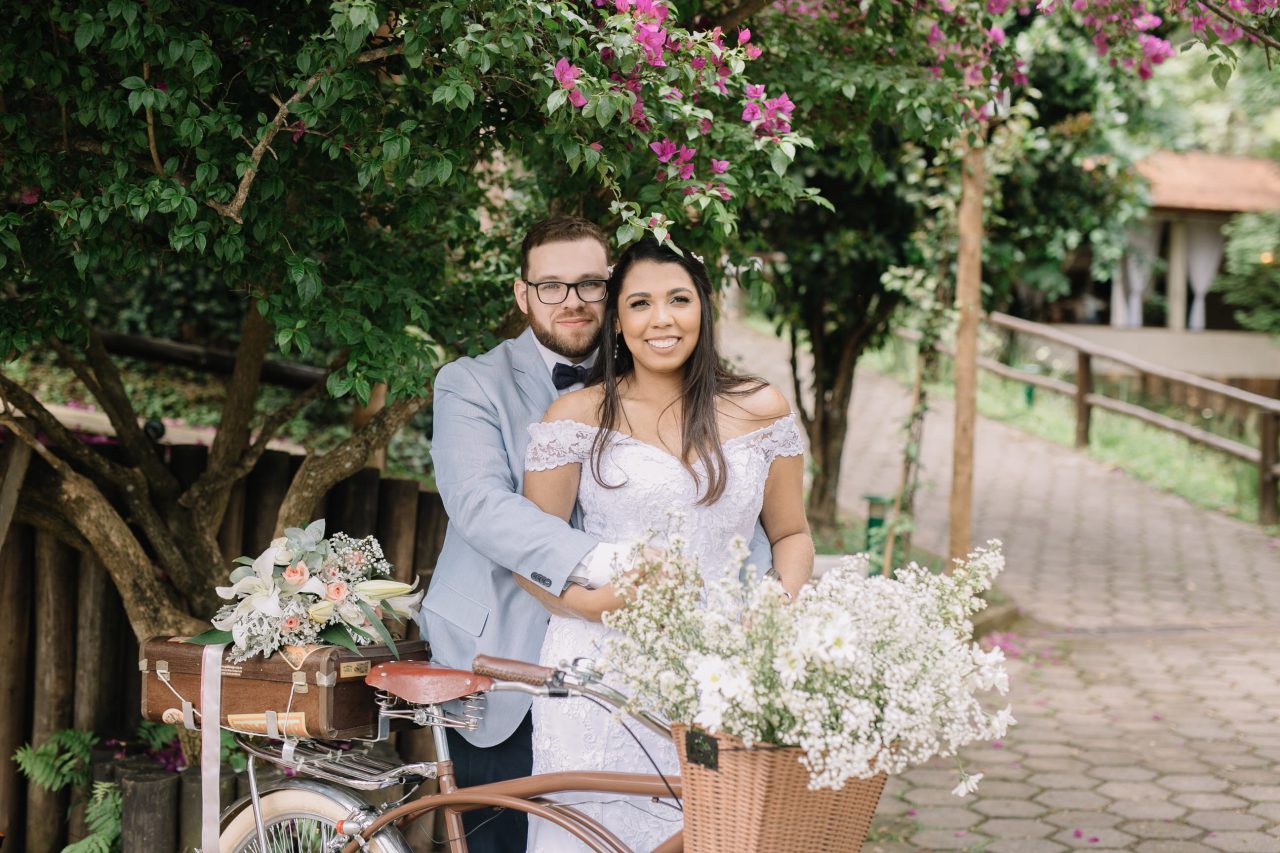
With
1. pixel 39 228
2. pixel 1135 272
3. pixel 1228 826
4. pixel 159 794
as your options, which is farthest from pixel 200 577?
pixel 1135 272

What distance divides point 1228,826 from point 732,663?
3.95 m

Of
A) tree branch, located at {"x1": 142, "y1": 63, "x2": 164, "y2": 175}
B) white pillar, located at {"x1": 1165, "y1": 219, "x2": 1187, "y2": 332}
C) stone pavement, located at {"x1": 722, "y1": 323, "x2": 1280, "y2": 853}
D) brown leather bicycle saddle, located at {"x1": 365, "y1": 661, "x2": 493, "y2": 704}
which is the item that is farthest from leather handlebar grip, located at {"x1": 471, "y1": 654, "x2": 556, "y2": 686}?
white pillar, located at {"x1": 1165, "y1": 219, "x2": 1187, "y2": 332}

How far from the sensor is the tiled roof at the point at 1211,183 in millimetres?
19969

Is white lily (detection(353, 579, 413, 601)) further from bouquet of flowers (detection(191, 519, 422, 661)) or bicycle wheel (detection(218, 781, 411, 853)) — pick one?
bicycle wheel (detection(218, 781, 411, 853))

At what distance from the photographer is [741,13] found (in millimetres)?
4094

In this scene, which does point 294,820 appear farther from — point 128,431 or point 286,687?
point 128,431

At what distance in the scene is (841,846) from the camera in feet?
7.20

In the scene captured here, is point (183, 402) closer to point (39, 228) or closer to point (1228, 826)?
point (39, 228)

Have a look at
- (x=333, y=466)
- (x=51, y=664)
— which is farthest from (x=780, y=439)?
(x=51, y=664)

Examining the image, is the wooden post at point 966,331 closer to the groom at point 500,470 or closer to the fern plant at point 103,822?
the groom at point 500,470

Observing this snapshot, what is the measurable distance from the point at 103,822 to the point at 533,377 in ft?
7.54

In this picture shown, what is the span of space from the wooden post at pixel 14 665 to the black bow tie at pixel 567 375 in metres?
2.33

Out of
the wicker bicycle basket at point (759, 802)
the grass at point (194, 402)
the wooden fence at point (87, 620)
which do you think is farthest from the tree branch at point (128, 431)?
the grass at point (194, 402)

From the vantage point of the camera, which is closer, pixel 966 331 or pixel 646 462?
pixel 646 462
